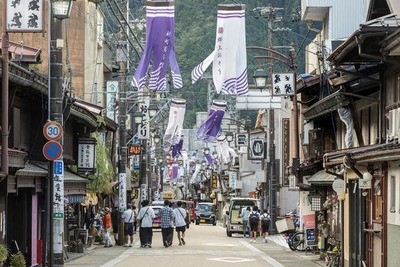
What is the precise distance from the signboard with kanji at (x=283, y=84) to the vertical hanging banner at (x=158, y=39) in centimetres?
674

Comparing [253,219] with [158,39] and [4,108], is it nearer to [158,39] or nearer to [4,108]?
[158,39]

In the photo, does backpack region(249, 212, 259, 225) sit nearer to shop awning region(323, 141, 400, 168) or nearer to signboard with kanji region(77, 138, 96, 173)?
signboard with kanji region(77, 138, 96, 173)

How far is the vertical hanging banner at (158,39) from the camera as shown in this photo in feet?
105

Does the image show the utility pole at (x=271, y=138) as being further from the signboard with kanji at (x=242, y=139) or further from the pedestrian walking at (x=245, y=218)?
the signboard with kanji at (x=242, y=139)

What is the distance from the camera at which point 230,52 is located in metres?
33.3

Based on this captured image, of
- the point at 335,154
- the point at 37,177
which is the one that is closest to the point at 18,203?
the point at 37,177

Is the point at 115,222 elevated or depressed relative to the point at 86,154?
depressed

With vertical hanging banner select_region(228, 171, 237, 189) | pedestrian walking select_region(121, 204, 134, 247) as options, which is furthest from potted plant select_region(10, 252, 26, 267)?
vertical hanging banner select_region(228, 171, 237, 189)

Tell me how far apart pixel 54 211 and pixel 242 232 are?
3546cm

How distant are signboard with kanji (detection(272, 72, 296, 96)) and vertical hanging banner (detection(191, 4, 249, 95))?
536cm

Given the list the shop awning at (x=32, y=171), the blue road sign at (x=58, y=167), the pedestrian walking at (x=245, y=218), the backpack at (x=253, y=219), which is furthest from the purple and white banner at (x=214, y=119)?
the blue road sign at (x=58, y=167)

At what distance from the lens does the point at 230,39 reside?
33.2 m

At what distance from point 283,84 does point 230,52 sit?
6.19m

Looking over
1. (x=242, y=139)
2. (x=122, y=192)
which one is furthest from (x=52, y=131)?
(x=242, y=139)
